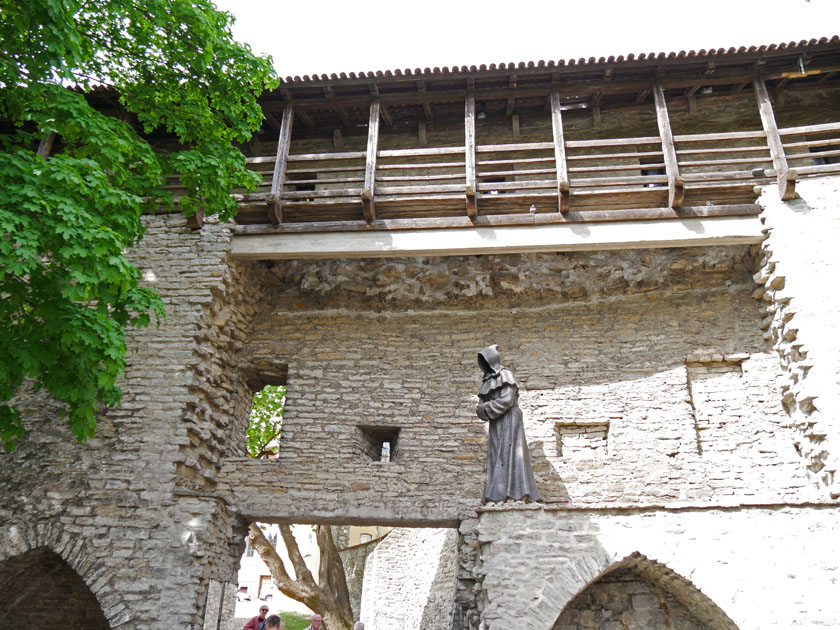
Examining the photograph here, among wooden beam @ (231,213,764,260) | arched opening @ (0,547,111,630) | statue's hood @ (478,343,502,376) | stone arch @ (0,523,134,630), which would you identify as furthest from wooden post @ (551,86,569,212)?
arched opening @ (0,547,111,630)

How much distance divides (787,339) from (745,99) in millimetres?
4150

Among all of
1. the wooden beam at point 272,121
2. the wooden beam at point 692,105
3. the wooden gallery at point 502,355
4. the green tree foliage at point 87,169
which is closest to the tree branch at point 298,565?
the wooden gallery at point 502,355

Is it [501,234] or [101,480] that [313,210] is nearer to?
[501,234]

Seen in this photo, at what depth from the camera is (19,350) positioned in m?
5.52

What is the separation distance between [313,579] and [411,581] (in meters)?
2.16

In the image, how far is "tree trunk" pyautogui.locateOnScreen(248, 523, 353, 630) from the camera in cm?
1101

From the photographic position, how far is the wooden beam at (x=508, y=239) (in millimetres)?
8219

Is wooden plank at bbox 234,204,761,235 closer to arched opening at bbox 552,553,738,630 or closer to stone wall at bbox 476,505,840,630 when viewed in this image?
stone wall at bbox 476,505,840,630

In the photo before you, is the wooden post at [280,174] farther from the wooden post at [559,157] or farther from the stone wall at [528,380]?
the wooden post at [559,157]

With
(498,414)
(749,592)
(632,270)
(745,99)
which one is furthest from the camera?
(745,99)

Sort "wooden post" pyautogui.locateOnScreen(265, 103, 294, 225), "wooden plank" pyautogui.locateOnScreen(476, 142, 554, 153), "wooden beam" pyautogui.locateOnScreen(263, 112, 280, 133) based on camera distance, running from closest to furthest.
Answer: "wooden post" pyautogui.locateOnScreen(265, 103, 294, 225) < "wooden plank" pyautogui.locateOnScreen(476, 142, 554, 153) < "wooden beam" pyautogui.locateOnScreen(263, 112, 280, 133)

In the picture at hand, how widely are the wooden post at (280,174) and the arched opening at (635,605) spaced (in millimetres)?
5987

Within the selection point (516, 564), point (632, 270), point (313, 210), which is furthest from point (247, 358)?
point (632, 270)

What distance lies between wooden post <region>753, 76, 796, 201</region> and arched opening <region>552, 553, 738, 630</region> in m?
4.99
